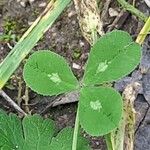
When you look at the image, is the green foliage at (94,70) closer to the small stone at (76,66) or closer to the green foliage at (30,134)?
the green foliage at (30,134)

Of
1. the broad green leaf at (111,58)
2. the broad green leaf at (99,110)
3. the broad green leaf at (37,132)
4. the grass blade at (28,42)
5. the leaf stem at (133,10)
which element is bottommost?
the leaf stem at (133,10)

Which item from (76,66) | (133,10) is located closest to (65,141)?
(76,66)

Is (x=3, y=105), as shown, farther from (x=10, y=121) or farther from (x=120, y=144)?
(x=120, y=144)

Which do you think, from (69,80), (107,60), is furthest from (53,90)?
(107,60)

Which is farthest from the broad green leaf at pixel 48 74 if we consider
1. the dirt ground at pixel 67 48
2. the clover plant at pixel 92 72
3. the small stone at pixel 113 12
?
the small stone at pixel 113 12

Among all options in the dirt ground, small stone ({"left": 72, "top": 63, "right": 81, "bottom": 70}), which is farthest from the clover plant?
small stone ({"left": 72, "top": 63, "right": 81, "bottom": 70})

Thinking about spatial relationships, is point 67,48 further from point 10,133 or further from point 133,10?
point 10,133
